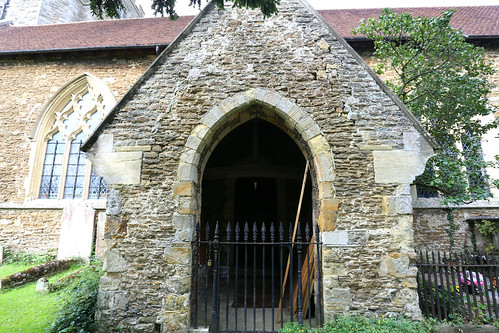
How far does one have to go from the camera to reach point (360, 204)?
147 inches

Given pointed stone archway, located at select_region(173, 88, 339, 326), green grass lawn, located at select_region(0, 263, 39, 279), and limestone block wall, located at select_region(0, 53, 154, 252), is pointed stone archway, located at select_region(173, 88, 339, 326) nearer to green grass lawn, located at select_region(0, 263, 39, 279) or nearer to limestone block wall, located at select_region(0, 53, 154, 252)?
limestone block wall, located at select_region(0, 53, 154, 252)

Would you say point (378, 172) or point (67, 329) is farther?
point (378, 172)

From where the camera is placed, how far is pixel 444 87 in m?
5.63

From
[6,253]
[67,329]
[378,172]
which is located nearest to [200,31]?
[378,172]

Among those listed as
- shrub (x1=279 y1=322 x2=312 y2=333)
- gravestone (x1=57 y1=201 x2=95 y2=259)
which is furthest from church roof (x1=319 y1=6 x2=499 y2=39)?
gravestone (x1=57 y1=201 x2=95 y2=259)

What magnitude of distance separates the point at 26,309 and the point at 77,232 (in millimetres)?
3070

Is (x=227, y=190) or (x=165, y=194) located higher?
(x=227, y=190)

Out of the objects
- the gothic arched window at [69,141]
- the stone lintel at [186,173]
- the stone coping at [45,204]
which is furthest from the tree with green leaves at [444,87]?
the stone coping at [45,204]

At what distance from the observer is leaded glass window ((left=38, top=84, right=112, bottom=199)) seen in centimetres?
869

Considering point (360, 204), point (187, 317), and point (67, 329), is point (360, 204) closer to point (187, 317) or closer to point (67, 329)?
point (187, 317)

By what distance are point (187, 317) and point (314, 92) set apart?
370 centimetres

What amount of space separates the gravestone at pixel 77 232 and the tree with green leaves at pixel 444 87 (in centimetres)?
813

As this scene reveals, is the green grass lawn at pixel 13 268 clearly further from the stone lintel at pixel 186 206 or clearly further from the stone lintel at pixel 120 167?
the stone lintel at pixel 186 206

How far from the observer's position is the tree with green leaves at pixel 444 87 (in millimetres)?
5336
